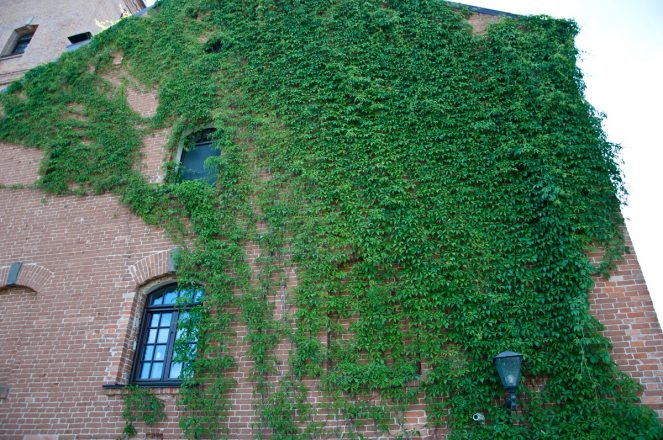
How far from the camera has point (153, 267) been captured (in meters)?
7.32

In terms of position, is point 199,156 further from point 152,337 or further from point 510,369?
point 510,369

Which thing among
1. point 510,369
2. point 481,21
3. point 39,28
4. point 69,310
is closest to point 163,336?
point 69,310

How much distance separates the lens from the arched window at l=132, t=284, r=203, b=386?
6.74 meters

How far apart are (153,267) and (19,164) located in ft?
15.4

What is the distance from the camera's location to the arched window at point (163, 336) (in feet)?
22.1

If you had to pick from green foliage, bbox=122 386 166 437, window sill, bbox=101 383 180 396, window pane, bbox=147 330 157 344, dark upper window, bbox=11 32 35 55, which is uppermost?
dark upper window, bbox=11 32 35 55

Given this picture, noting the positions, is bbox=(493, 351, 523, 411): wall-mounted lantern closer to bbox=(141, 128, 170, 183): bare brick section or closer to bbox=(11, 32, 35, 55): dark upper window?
bbox=(141, 128, 170, 183): bare brick section

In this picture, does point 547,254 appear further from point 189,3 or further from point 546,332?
point 189,3

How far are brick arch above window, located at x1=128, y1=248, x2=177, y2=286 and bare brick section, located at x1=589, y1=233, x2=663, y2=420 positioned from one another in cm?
642

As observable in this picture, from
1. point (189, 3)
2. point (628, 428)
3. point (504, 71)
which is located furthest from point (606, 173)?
point (189, 3)

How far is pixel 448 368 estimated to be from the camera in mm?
5672

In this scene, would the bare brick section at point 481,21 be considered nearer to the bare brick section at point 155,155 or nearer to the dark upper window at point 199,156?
the dark upper window at point 199,156

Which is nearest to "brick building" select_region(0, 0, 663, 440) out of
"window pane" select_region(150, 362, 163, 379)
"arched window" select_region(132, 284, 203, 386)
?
"arched window" select_region(132, 284, 203, 386)

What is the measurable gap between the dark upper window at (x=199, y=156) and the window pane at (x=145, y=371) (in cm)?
337
